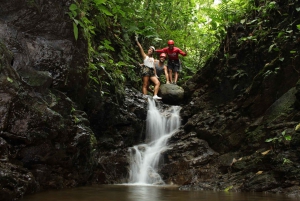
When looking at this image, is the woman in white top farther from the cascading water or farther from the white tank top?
the cascading water

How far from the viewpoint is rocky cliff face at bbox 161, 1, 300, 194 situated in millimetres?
5715

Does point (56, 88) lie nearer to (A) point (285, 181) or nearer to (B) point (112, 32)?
(A) point (285, 181)

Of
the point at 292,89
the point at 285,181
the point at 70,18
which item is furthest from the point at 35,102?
the point at 292,89

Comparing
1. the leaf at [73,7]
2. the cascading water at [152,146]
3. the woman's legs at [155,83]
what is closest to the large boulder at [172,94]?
the woman's legs at [155,83]

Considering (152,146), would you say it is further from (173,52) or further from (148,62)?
(173,52)

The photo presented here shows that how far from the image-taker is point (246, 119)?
803 centimetres

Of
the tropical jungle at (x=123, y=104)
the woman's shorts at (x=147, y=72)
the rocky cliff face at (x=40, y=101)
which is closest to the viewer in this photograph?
the rocky cliff face at (x=40, y=101)

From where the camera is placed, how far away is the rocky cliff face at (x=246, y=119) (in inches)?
225

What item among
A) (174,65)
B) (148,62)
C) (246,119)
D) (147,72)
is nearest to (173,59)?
(174,65)

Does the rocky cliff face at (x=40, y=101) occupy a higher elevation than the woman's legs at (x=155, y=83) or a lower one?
lower

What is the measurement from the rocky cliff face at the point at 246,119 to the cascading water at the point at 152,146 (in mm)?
348

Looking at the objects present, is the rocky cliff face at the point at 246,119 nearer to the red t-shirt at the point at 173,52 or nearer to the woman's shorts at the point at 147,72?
the woman's shorts at the point at 147,72

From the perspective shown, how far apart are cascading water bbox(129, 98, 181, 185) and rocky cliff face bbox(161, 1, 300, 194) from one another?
348 millimetres

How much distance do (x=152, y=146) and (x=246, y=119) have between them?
9.31 feet
